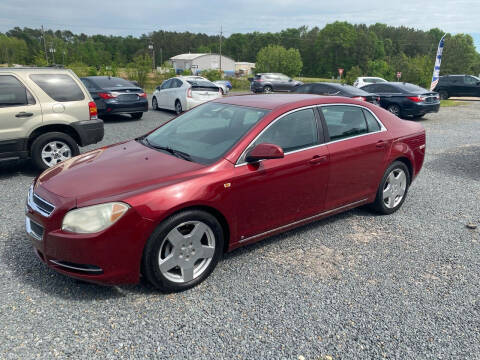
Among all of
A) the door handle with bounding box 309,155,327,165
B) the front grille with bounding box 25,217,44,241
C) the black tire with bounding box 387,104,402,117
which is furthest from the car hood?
the black tire with bounding box 387,104,402,117

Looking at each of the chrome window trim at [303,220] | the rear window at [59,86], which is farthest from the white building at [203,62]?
the chrome window trim at [303,220]

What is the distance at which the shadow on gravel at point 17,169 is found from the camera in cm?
654

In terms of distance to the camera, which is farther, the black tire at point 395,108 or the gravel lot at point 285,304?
the black tire at point 395,108

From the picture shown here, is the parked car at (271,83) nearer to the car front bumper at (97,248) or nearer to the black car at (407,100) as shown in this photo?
the black car at (407,100)

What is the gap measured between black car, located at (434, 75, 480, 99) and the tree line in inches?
1858

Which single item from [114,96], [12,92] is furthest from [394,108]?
[12,92]

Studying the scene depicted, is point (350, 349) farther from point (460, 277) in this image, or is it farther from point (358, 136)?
point (358, 136)

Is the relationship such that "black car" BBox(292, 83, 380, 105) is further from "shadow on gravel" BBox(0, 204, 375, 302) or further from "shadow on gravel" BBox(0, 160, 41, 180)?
"shadow on gravel" BBox(0, 204, 375, 302)

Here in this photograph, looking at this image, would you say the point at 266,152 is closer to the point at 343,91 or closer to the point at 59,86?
the point at 59,86

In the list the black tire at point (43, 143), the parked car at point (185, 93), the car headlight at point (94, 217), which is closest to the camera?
the car headlight at point (94, 217)

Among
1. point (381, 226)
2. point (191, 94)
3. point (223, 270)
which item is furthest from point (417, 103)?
point (223, 270)

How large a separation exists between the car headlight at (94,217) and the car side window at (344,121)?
7.84ft

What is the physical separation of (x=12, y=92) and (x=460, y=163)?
8743 mm

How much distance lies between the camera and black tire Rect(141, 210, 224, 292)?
291 centimetres
